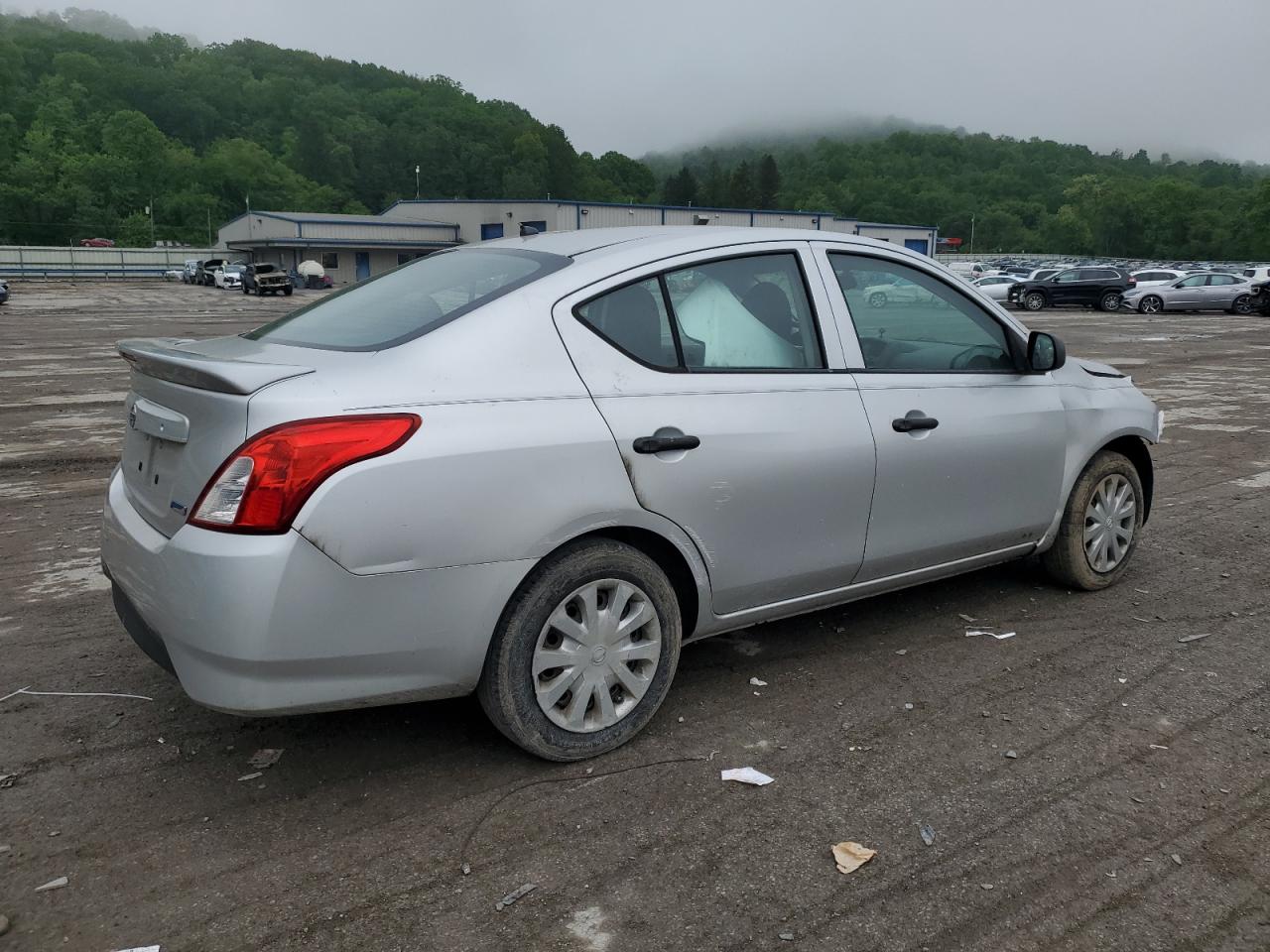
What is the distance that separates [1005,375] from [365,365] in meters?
2.78

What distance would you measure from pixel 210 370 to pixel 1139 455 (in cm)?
436

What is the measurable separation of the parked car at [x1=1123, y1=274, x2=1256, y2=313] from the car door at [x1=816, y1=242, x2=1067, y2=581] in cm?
3628

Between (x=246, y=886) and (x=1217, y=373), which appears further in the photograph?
(x=1217, y=373)

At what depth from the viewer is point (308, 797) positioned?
318 cm

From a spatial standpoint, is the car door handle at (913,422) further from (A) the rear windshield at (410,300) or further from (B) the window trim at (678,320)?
(A) the rear windshield at (410,300)

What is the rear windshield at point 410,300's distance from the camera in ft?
10.9

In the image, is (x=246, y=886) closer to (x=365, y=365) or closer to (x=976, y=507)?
(x=365, y=365)

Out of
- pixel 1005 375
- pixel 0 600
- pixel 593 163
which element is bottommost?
pixel 0 600

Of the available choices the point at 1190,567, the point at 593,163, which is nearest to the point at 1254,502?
the point at 1190,567

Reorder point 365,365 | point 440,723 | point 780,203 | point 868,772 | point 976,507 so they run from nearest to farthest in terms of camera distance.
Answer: point 365,365 → point 868,772 → point 440,723 → point 976,507 → point 780,203

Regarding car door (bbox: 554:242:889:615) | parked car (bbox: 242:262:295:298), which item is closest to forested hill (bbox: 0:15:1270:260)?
parked car (bbox: 242:262:295:298)

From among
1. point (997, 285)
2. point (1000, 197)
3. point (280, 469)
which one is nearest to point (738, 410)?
point (280, 469)

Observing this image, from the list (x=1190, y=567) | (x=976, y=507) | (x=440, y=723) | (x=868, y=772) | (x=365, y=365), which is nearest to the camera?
(x=365, y=365)

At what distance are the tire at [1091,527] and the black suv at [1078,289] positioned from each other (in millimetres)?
36851
